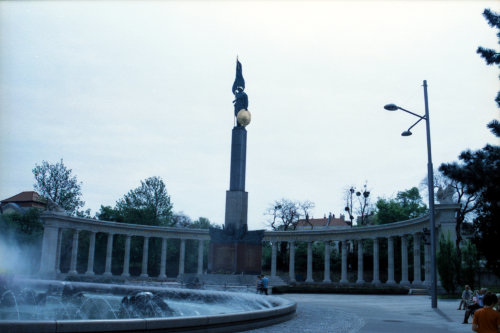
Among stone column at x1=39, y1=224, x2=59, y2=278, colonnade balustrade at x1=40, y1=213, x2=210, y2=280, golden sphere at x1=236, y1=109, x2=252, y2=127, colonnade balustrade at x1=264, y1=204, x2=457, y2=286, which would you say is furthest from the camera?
colonnade balustrade at x1=40, y1=213, x2=210, y2=280

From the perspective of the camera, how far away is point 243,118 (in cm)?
5359

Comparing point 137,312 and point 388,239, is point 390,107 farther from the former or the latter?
point 388,239

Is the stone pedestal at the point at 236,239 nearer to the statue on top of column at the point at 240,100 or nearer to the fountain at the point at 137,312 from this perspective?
the statue on top of column at the point at 240,100

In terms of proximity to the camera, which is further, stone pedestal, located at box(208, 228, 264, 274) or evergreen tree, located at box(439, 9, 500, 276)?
stone pedestal, located at box(208, 228, 264, 274)

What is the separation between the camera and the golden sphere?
5362cm

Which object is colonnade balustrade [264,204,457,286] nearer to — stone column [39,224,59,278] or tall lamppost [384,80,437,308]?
tall lamppost [384,80,437,308]

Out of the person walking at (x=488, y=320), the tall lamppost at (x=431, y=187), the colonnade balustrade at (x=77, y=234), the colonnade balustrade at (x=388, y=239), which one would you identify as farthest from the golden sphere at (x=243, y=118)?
the person walking at (x=488, y=320)

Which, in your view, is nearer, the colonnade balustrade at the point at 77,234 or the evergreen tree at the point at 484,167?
the evergreen tree at the point at 484,167

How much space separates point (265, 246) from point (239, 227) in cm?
5197

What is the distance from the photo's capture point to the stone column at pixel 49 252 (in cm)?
5975

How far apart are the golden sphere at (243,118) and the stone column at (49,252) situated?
93.9 ft

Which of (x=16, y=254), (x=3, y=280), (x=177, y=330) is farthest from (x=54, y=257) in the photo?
(x=177, y=330)

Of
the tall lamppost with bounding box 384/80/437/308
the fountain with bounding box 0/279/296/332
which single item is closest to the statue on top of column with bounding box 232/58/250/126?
the fountain with bounding box 0/279/296/332

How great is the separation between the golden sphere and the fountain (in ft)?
76.2
